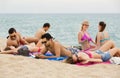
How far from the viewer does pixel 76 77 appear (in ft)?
22.9

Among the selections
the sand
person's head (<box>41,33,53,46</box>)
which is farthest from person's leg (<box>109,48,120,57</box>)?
person's head (<box>41,33,53,46</box>)

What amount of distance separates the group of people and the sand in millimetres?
360

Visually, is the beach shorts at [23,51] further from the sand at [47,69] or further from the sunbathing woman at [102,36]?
the sunbathing woman at [102,36]

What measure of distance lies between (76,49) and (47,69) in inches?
78.0

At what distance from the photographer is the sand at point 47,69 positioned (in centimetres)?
696

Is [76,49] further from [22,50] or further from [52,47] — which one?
[22,50]

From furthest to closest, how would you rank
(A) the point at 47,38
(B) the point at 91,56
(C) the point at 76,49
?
(C) the point at 76,49 → (B) the point at 91,56 → (A) the point at 47,38

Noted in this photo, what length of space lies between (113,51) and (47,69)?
191 centimetres

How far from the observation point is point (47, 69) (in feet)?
24.2

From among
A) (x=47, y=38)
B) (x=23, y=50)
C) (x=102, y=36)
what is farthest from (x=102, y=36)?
(x=23, y=50)

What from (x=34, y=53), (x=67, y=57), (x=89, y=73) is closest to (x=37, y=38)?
(x=34, y=53)

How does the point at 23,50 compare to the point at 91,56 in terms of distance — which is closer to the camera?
the point at 91,56

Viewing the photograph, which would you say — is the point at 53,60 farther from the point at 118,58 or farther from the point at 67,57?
the point at 118,58

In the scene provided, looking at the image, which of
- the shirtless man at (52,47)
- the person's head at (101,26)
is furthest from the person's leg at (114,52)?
the shirtless man at (52,47)
